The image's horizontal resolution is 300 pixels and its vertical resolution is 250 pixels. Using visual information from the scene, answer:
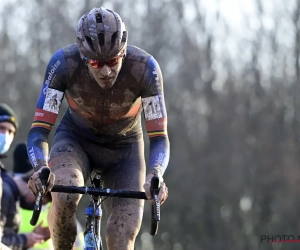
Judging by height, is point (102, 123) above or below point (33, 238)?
above

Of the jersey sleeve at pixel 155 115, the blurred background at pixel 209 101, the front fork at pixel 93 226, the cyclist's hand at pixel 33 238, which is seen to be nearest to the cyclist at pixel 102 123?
the jersey sleeve at pixel 155 115

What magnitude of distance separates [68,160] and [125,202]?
617 mm

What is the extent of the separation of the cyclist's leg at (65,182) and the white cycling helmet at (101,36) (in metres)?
0.93

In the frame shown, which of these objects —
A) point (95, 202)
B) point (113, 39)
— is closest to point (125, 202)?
point (95, 202)

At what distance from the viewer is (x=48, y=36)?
35875mm

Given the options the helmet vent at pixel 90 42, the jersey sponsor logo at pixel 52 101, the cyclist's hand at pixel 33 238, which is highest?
the helmet vent at pixel 90 42

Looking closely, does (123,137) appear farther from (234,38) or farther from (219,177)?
(234,38)

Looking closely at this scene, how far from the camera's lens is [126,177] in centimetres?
828

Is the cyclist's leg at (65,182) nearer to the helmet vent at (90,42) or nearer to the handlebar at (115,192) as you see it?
the handlebar at (115,192)

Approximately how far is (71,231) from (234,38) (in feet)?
95.6

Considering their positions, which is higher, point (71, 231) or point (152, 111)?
point (152, 111)

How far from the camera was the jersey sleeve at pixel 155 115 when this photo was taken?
7.80m

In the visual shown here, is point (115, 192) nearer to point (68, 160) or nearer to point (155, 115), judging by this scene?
point (68, 160)

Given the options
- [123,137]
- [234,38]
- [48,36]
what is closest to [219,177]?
[234,38]
